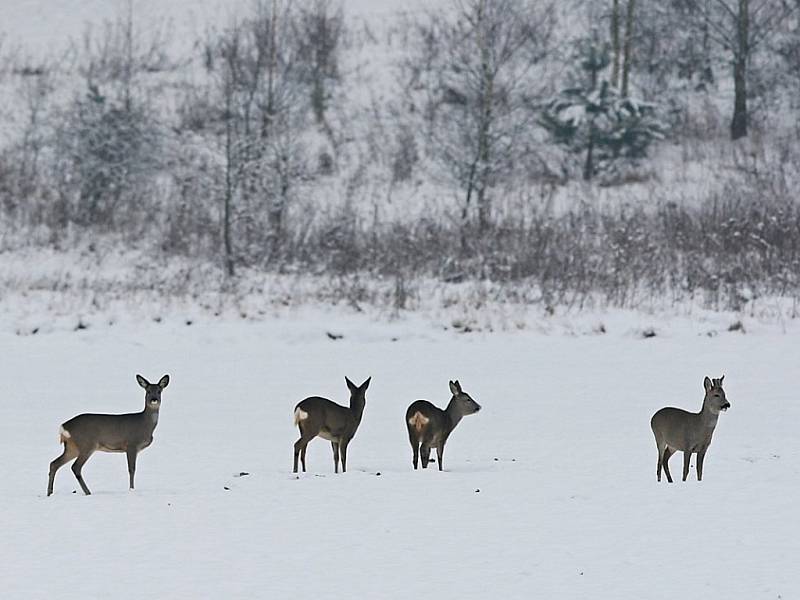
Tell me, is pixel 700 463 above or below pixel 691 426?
below

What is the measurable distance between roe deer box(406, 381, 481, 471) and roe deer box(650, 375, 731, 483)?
7.10 ft

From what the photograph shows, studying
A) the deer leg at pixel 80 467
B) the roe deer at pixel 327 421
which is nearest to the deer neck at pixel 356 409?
the roe deer at pixel 327 421

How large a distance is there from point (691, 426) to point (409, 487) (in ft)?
8.83

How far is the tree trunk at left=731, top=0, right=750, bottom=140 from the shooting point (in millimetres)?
35125

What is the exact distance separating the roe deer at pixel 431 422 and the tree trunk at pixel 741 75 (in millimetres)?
26102

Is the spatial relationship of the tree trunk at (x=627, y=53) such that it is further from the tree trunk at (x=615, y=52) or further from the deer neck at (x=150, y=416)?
the deer neck at (x=150, y=416)

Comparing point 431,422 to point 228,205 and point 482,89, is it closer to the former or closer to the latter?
point 228,205

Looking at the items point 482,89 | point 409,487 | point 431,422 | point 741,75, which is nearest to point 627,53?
point 741,75

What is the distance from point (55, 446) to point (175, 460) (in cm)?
176

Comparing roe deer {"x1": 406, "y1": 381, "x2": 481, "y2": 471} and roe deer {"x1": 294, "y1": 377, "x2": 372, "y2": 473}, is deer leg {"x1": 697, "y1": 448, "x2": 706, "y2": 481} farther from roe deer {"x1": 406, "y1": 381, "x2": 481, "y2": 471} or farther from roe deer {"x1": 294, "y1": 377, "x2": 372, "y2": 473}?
roe deer {"x1": 294, "y1": 377, "x2": 372, "y2": 473}

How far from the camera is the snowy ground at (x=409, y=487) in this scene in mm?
7676

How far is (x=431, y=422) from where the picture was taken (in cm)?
1134

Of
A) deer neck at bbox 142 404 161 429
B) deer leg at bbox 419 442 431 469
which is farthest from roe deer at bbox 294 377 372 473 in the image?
deer neck at bbox 142 404 161 429

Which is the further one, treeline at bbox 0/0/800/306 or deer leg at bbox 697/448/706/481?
treeline at bbox 0/0/800/306
